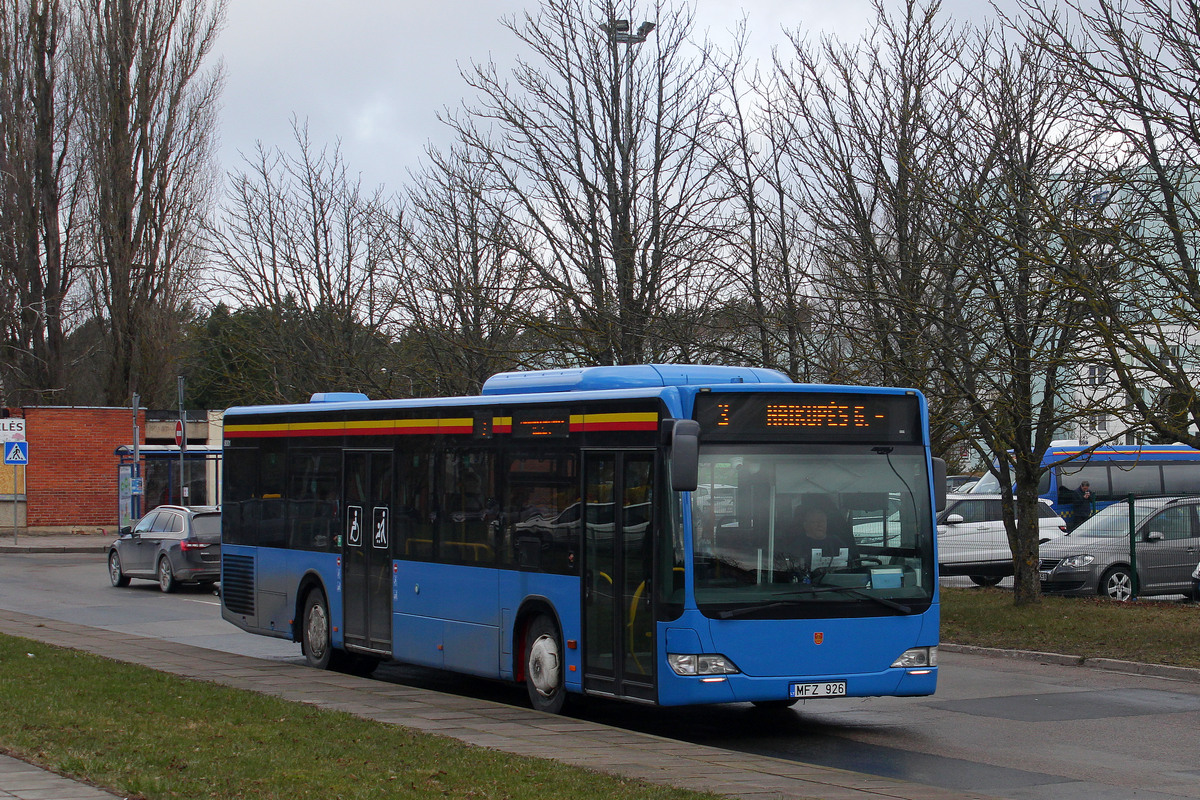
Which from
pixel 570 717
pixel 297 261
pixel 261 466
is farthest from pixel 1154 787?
pixel 297 261

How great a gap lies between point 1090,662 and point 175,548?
54.7ft

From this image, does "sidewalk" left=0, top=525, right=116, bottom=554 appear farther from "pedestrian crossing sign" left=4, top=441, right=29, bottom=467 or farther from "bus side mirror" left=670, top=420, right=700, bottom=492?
"bus side mirror" left=670, top=420, right=700, bottom=492

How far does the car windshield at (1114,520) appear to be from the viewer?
20.8 m

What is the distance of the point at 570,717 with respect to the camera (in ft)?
35.3

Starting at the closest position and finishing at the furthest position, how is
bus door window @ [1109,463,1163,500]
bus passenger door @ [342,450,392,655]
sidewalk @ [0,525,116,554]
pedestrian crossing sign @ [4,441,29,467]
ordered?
bus passenger door @ [342,450,392,655] < pedestrian crossing sign @ [4,441,29,467] < sidewalk @ [0,525,116,554] < bus door window @ [1109,463,1163,500]

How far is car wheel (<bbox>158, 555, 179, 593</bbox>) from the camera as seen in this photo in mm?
24922

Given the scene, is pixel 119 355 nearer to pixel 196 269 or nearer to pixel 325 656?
pixel 196 269

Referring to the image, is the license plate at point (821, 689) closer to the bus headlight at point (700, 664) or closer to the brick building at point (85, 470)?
the bus headlight at point (700, 664)

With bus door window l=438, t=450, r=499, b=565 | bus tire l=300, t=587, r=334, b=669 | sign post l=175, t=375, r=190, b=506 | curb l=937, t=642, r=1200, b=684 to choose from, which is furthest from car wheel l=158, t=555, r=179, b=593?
curb l=937, t=642, r=1200, b=684

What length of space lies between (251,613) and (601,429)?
6.82 meters

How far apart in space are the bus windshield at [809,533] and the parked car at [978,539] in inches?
555

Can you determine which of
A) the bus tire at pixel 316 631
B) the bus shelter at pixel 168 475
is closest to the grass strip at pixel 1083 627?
the bus tire at pixel 316 631

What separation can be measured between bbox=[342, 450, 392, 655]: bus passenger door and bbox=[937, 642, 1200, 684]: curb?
5.40 m

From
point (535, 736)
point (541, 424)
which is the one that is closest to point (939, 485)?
point (541, 424)
